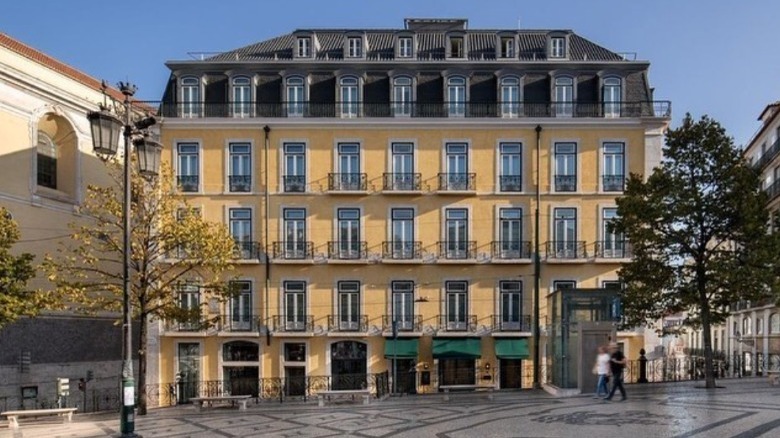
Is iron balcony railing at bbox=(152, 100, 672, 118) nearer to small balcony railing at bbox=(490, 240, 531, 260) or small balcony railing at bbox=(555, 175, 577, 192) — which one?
small balcony railing at bbox=(555, 175, 577, 192)

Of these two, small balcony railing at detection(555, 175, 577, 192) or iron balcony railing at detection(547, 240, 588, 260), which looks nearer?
iron balcony railing at detection(547, 240, 588, 260)

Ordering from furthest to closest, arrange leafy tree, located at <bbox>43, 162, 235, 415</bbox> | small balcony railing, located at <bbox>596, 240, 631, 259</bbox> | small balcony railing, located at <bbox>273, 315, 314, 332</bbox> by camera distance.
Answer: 1. small balcony railing, located at <bbox>273, 315, 314, 332</bbox>
2. small balcony railing, located at <bbox>596, 240, 631, 259</bbox>
3. leafy tree, located at <bbox>43, 162, 235, 415</bbox>

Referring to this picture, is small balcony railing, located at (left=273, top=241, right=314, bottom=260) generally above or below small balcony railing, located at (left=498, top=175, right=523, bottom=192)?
below

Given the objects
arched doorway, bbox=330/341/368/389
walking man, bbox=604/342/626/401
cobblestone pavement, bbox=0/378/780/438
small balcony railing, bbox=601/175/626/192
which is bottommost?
arched doorway, bbox=330/341/368/389

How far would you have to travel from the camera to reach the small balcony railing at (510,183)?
32.6 meters

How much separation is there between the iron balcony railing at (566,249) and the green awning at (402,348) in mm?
7445

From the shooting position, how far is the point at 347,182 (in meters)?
32.6

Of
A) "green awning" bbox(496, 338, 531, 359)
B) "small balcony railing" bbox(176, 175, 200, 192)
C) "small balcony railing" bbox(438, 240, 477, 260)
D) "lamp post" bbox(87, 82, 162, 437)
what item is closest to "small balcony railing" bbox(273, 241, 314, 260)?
"small balcony railing" bbox(176, 175, 200, 192)

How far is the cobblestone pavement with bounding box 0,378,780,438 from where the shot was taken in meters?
14.3

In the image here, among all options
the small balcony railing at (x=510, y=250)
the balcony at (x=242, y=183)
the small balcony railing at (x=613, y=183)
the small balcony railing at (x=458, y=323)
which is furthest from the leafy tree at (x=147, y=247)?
the small balcony railing at (x=613, y=183)

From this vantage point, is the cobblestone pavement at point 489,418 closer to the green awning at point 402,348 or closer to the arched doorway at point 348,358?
the green awning at point 402,348

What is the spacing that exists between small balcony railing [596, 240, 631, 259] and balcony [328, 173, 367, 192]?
1121 cm

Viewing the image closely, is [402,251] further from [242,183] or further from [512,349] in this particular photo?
[242,183]

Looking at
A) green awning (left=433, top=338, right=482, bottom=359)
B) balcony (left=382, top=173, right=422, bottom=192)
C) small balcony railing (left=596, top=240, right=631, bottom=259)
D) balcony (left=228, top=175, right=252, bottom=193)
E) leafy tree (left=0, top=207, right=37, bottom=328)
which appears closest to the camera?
leafy tree (left=0, top=207, right=37, bottom=328)
